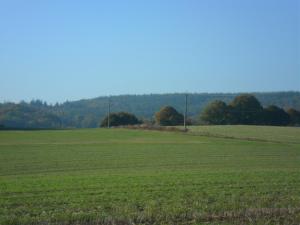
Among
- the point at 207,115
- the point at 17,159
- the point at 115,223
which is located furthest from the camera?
the point at 207,115

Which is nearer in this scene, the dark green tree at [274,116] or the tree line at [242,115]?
the dark green tree at [274,116]

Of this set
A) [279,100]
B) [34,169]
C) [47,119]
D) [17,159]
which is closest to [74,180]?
[34,169]

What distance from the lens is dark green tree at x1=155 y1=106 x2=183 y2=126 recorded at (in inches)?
5212

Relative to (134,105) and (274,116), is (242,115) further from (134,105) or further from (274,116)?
(134,105)

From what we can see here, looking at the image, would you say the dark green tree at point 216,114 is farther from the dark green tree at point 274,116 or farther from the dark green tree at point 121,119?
the dark green tree at point 121,119

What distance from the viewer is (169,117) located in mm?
133000

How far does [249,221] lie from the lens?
12.6m

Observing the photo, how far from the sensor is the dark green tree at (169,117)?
13238 cm

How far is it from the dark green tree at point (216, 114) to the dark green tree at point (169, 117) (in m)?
8.11

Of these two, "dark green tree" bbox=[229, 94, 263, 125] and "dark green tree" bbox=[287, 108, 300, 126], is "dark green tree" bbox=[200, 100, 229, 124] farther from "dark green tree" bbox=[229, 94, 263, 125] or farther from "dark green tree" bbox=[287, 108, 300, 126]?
"dark green tree" bbox=[287, 108, 300, 126]

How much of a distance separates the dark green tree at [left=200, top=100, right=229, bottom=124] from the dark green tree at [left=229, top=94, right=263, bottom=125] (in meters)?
1.56

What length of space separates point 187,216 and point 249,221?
1464 mm

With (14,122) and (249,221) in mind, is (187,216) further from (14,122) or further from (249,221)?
(14,122)

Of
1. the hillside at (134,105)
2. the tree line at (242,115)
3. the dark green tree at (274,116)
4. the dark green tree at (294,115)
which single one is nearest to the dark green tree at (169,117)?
the tree line at (242,115)
